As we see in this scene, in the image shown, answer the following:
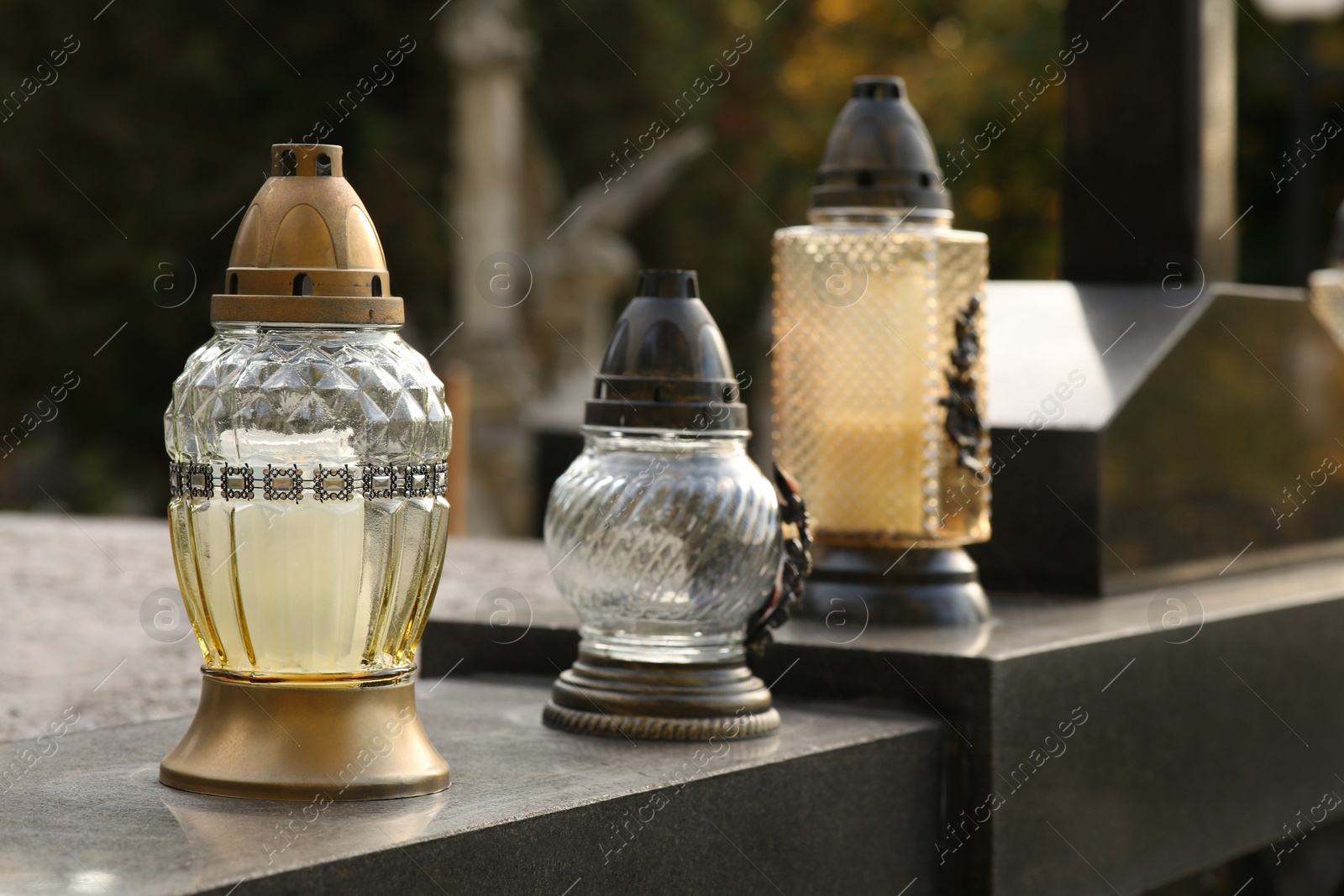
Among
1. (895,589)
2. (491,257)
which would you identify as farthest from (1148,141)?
(491,257)

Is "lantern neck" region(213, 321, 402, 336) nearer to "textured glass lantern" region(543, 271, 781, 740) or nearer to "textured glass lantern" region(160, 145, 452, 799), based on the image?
"textured glass lantern" region(160, 145, 452, 799)

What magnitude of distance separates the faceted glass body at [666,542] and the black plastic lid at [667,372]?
3 cm

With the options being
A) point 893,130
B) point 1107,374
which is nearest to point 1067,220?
point 1107,374

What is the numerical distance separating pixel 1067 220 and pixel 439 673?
7.27 ft

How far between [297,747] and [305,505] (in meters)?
0.28

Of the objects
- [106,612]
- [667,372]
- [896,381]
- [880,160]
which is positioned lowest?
[106,612]

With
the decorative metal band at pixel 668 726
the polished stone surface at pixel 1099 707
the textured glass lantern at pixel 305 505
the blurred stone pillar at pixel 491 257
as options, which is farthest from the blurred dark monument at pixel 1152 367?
the blurred stone pillar at pixel 491 257

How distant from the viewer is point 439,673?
10.5 feet

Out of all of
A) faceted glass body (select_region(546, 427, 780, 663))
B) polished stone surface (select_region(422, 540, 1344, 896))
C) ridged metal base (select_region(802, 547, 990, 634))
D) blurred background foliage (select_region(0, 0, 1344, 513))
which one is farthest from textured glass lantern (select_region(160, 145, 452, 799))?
blurred background foliage (select_region(0, 0, 1344, 513))

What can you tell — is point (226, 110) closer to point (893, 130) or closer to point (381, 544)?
point (893, 130)

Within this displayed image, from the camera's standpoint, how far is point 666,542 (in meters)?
2.42

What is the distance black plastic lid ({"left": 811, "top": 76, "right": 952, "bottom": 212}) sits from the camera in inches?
127

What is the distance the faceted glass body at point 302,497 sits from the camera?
196 cm

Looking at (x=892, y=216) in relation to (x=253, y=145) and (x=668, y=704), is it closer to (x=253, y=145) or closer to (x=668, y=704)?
(x=668, y=704)
